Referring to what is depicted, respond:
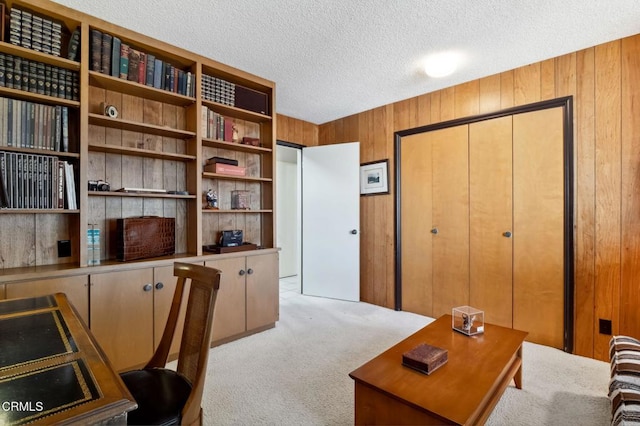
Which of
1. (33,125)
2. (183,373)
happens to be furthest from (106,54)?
(183,373)

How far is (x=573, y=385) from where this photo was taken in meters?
2.00

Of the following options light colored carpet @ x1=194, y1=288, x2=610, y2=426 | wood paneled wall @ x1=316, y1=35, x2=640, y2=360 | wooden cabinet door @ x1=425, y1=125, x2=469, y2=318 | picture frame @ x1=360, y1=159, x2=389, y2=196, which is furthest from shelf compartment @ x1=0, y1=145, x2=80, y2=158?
wood paneled wall @ x1=316, y1=35, x2=640, y2=360

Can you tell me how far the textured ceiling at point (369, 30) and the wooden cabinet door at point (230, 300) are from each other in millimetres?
1728

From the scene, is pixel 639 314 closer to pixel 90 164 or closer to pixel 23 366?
pixel 23 366

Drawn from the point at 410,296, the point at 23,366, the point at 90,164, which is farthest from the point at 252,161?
the point at 23,366

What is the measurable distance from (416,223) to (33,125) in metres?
3.28

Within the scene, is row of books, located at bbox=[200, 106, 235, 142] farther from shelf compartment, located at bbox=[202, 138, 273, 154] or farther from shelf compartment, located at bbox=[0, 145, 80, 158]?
shelf compartment, located at bbox=[0, 145, 80, 158]

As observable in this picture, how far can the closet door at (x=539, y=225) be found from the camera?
100 inches

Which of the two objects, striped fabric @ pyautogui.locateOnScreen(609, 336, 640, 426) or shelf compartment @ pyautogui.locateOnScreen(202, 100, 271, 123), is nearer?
striped fabric @ pyautogui.locateOnScreen(609, 336, 640, 426)

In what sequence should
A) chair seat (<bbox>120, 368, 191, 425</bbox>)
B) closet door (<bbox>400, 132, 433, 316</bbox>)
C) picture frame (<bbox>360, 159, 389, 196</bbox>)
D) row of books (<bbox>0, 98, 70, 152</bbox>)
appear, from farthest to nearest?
1. picture frame (<bbox>360, 159, 389, 196</bbox>)
2. closet door (<bbox>400, 132, 433, 316</bbox>)
3. row of books (<bbox>0, 98, 70, 152</bbox>)
4. chair seat (<bbox>120, 368, 191, 425</bbox>)

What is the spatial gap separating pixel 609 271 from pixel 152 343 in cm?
341

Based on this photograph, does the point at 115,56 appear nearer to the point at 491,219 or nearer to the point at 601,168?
the point at 491,219

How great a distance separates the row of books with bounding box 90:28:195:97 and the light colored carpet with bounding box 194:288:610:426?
2.16m

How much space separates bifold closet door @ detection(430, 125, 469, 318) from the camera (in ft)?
10.1
